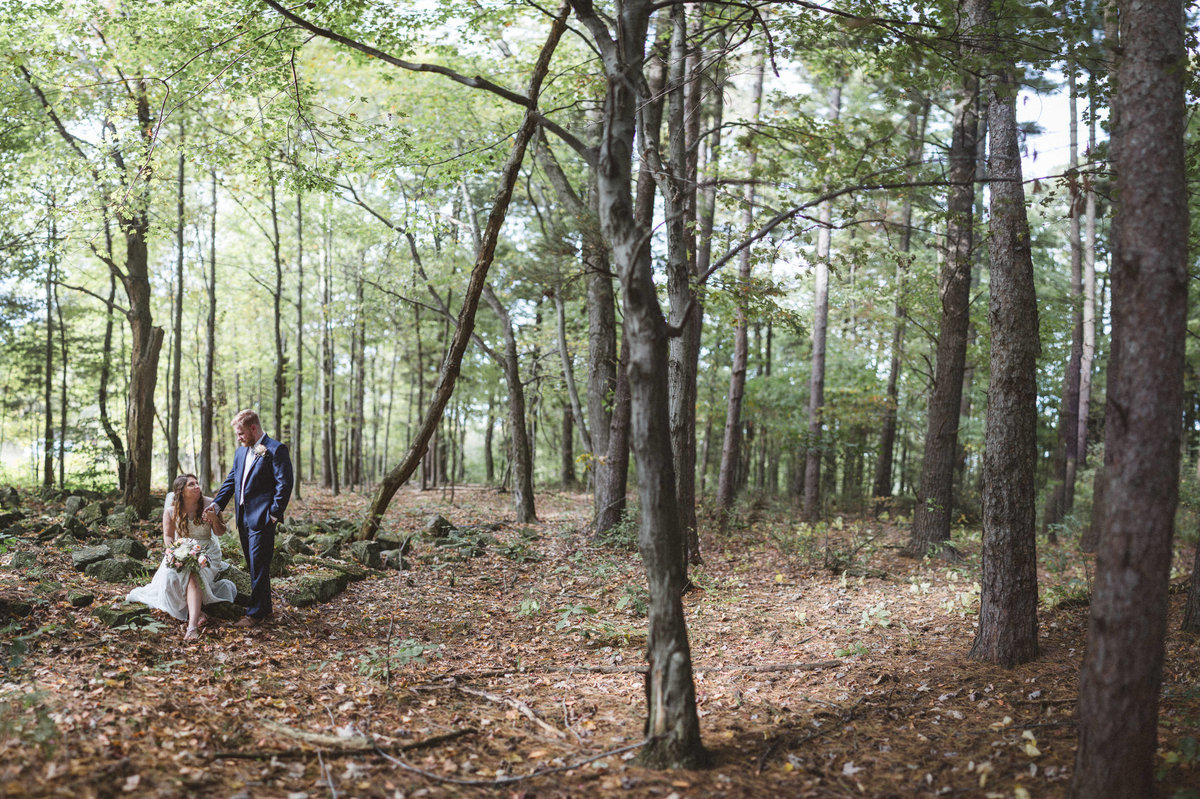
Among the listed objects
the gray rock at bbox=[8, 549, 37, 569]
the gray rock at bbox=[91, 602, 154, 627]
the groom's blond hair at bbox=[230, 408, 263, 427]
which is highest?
the groom's blond hair at bbox=[230, 408, 263, 427]

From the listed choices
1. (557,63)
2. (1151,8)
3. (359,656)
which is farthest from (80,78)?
(1151,8)

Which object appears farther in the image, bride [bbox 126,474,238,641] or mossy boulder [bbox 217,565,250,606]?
mossy boulder [bbox 217,565,250,606]

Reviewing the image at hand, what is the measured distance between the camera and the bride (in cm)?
601

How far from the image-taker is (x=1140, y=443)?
3.25 m

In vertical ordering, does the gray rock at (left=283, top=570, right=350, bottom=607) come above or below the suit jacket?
below

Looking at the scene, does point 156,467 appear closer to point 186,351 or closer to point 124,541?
point 186,351

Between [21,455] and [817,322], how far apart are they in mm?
33945

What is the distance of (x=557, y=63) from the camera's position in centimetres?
1209

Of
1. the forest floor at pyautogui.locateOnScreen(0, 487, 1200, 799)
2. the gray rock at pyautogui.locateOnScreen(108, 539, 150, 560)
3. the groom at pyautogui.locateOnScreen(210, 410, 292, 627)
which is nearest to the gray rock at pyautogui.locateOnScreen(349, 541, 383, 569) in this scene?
the forest floor at pyautogui.locateOnScreen(0, 487, 1200, 799)

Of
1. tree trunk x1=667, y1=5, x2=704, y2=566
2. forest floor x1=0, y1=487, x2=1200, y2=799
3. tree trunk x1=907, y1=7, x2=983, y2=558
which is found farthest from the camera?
tree trunk x1=907, y1=7, x2=983, y2=558

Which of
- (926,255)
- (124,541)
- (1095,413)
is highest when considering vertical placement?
(926,255)

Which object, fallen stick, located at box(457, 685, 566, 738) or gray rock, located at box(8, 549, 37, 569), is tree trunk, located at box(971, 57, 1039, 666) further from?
gray rock, located at box(8, 549, 37, 569)

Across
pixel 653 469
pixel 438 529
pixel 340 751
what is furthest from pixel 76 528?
pixel 653 469

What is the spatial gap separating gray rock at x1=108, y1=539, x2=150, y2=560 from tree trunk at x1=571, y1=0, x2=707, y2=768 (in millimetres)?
6750
